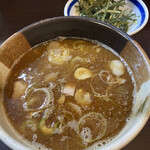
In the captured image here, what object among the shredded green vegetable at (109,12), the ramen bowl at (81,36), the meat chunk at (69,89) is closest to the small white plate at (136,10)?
the shredded green vegetable at (109,12)

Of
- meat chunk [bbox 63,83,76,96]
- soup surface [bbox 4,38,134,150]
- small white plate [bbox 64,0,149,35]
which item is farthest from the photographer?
small white plate [bbox 64,0,149,35]

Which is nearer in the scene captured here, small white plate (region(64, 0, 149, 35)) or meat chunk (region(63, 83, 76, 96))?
meat chunk (region(63, 83, 76, 96))

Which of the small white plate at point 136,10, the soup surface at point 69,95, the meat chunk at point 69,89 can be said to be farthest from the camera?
the small white plate at point 136,10

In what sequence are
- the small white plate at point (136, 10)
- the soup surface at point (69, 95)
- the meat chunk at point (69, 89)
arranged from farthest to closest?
the small white plate at point (136, 10) → the meat chunk at point (69, 89) → the soup surface at point (69, 95)

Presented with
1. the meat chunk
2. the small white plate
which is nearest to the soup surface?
the meat chunk

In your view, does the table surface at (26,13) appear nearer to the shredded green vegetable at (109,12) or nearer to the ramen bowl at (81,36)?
the shredded green vegetable at (109,12)

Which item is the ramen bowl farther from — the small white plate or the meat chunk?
the small white plate
